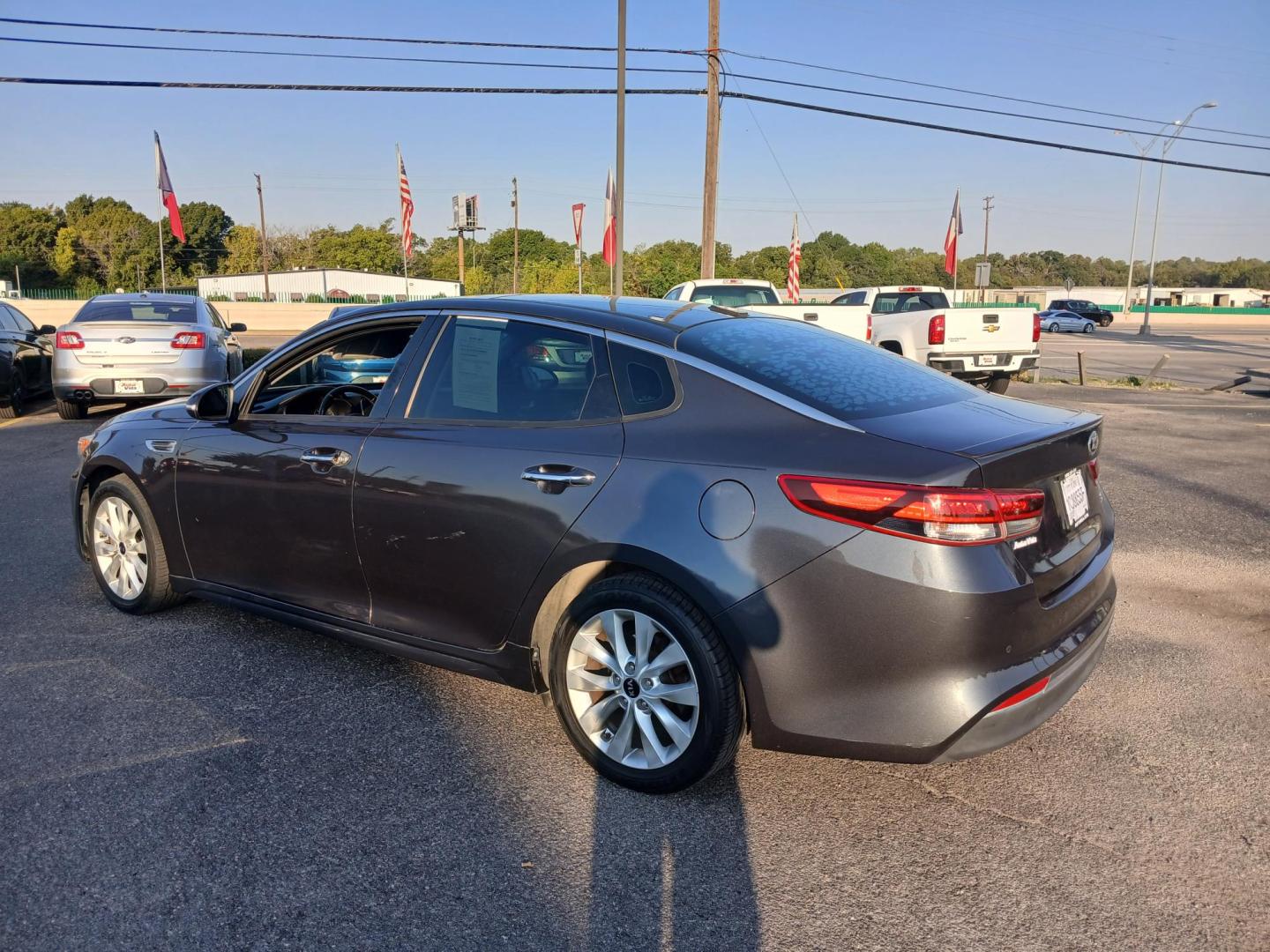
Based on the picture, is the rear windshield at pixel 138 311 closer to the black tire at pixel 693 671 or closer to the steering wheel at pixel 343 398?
the steering wheel at pixel 343 398

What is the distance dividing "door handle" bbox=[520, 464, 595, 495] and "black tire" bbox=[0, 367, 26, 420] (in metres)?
11.9

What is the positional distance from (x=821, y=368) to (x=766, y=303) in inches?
499

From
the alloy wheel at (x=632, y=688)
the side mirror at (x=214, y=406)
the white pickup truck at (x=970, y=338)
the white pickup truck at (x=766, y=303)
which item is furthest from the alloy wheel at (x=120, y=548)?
the white pickup truck at (x=970, y=338)

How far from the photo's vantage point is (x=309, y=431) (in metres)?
4.09

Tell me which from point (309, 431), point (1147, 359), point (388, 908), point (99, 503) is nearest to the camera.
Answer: point (388, 908)

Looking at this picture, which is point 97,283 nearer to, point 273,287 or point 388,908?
point 273,287

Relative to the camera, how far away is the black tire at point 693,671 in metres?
3.00

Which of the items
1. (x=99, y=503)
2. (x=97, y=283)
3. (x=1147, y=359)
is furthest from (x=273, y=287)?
(x=99, y=503)

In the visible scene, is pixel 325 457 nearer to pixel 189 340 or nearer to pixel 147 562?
pixel 147 562

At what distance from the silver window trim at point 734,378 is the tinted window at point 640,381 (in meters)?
0.03

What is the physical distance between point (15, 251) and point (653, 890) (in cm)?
9828

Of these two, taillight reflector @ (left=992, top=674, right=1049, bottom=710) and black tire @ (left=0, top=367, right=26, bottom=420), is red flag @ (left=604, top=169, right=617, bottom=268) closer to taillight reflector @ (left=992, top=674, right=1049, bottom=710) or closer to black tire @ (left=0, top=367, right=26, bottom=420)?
black tire @ (left=0, top=367, right=26, bottom=420)

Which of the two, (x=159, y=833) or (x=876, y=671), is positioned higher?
(x=876, y=671)

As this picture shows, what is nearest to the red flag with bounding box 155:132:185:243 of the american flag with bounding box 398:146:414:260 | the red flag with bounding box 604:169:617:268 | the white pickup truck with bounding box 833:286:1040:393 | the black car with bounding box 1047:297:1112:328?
the american flag with bounding box 398:146:414:260
